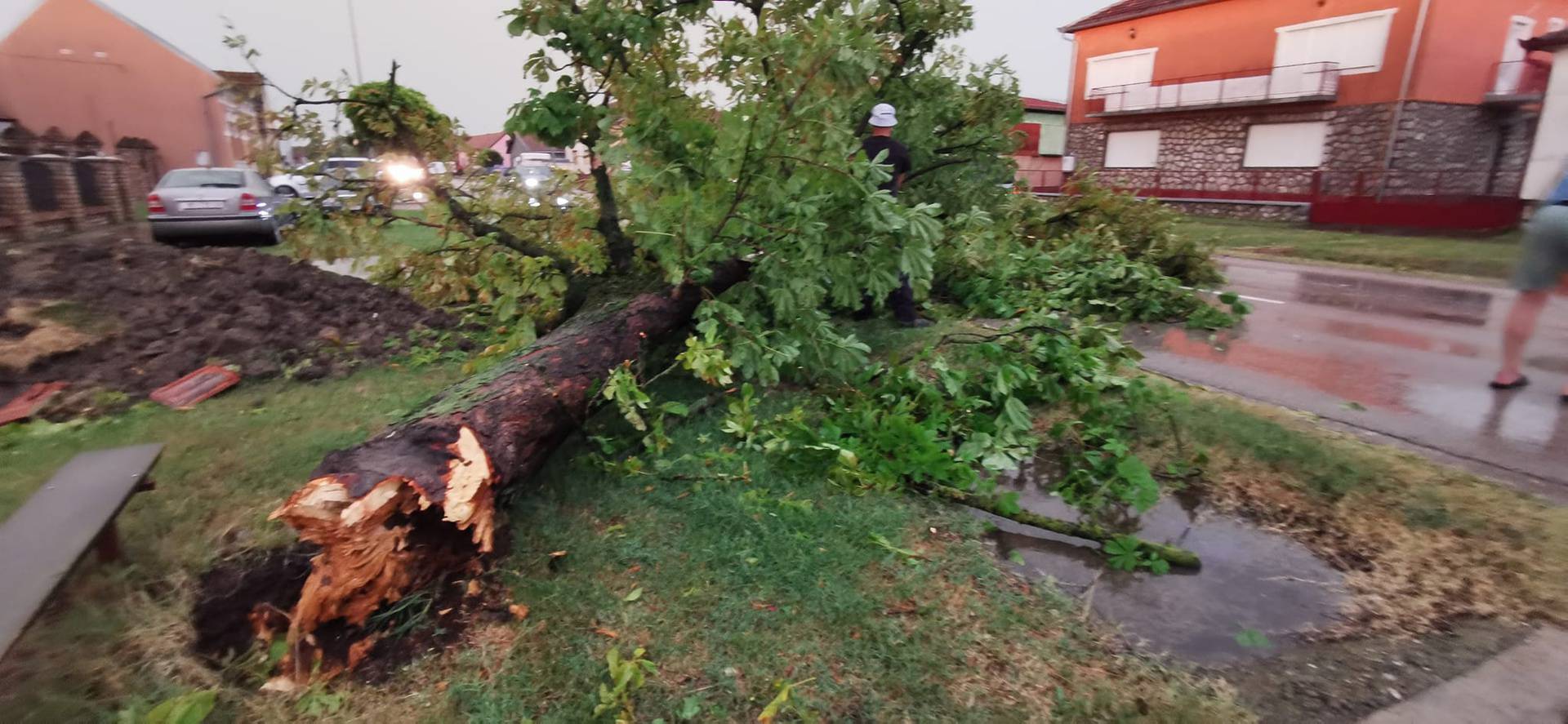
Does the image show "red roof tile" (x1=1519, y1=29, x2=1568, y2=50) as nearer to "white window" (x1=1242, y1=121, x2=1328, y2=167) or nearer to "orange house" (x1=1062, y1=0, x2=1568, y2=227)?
"orange house" (x1=1062, y1=0, x2=1568, y2=227)

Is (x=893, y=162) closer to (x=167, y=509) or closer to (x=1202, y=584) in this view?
(x=1202, y=584)

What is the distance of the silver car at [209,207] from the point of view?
11.7 metres

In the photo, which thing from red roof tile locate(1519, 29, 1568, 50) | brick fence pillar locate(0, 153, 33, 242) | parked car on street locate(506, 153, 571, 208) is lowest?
brick fence pillar locate(0, 153, 33, 242)

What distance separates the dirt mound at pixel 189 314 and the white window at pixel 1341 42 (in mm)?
21934

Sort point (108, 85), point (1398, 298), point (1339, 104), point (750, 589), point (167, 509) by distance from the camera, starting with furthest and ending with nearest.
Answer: point (108, 85), point (1339, 104), point (1398, 298), point (167, 509), point (750, 589)

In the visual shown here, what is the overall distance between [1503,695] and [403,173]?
5.49 m

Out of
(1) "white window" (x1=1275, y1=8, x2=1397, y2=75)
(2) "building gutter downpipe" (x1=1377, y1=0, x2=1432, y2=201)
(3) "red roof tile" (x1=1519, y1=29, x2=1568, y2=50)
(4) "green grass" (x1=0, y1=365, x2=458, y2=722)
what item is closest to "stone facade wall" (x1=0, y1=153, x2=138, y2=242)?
(4) "green grass" (x1=0, y1=365, x2=458, y2=722)

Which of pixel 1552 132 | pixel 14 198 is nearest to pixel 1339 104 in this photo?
pixel 1552 132

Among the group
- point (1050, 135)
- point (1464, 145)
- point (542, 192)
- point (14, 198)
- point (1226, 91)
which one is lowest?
point (14, 198)

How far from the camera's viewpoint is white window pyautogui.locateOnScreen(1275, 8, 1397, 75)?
59.8 ft

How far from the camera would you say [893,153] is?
6.05 metres

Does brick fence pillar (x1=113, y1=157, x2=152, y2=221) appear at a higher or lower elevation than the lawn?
higher

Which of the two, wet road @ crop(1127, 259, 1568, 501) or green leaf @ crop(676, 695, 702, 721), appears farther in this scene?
wet road @ crop(1127, 259, 1568, 501)

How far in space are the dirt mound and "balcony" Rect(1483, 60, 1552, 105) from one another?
941 inches
